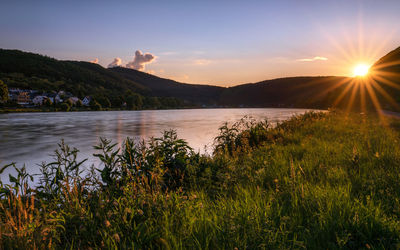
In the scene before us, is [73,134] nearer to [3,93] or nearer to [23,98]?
[3,93]

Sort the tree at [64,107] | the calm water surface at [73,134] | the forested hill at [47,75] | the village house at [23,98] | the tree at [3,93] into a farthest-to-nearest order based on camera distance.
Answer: the forested hill at [47,75], the village house at [23,98], the tree at [64,107], the tree at [3,93], the calm water surface at [73,134]

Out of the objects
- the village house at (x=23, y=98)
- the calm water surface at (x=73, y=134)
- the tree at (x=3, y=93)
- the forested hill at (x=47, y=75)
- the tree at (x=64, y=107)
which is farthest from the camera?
the forested hill at (x=47, y=75)

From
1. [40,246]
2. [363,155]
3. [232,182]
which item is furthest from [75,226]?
[363,155]

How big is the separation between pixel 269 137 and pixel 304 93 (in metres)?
176

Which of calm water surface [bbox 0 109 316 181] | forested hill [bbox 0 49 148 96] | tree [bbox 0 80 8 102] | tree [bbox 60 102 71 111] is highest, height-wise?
forested hill [bbox 0 49 148 96]

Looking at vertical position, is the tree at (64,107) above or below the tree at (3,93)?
below

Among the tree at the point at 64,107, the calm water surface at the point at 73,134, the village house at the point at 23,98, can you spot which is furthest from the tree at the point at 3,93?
the calm water surface at the point at 73,134

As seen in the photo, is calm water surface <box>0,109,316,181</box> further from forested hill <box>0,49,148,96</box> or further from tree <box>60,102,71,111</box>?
forested hill <box>0,49,148,96</box>

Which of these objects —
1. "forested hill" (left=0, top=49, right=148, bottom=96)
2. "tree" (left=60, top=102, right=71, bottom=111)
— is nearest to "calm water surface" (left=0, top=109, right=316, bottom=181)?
"tree" (left=60, top=102, right=71, bottom=111)

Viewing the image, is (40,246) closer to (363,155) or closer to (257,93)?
(363,155)

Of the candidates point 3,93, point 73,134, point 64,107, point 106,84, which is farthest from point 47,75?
point 73,134

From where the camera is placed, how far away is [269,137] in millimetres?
11289

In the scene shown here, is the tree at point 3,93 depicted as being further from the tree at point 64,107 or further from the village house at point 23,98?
the village house at point 23,98

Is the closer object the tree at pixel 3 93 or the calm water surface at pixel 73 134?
the calm water surface at pixel 73 134
